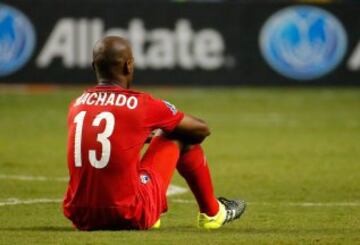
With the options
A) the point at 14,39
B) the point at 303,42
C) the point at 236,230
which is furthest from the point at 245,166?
the point at 14,39

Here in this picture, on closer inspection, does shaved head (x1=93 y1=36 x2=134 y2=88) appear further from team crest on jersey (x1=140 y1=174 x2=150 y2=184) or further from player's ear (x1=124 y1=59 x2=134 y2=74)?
team crest on jersey (x1=140 y1=174 x2=150 y2=184)

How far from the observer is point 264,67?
20625 millimetres

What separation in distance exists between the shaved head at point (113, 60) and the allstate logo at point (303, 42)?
13.3 metres

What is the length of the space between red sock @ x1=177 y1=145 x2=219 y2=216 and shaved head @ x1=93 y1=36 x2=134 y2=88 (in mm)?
657

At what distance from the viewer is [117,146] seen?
6.93 metres

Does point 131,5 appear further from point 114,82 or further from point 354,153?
point 114,82

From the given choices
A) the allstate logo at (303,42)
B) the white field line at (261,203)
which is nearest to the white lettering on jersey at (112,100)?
the white field line at (261,203)

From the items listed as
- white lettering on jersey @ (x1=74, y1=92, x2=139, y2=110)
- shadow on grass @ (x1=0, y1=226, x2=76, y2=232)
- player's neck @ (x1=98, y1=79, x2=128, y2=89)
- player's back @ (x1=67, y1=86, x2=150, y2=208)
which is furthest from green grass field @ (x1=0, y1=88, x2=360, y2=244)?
player's neck @ (x1=98, y1=79, x2=128, y2=89)

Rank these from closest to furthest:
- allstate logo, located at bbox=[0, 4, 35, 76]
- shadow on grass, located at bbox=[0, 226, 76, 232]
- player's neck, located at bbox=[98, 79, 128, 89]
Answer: player's neck, located at bbox=[98, 79, 128, 89] → shadow on grass, located at bbox=[0, 226, 76, 232] → allstate logo, located at bbox=[0, 4, 35, 76]

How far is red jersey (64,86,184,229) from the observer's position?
692 cm

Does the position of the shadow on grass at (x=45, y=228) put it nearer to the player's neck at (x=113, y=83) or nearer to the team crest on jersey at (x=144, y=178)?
the team crest on jersey at (x=144, y=178)

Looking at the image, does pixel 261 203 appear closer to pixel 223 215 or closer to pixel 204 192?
pixel 223 215

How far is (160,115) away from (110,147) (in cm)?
37

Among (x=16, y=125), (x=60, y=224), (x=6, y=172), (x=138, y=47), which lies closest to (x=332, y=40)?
(x=138, y=47)
